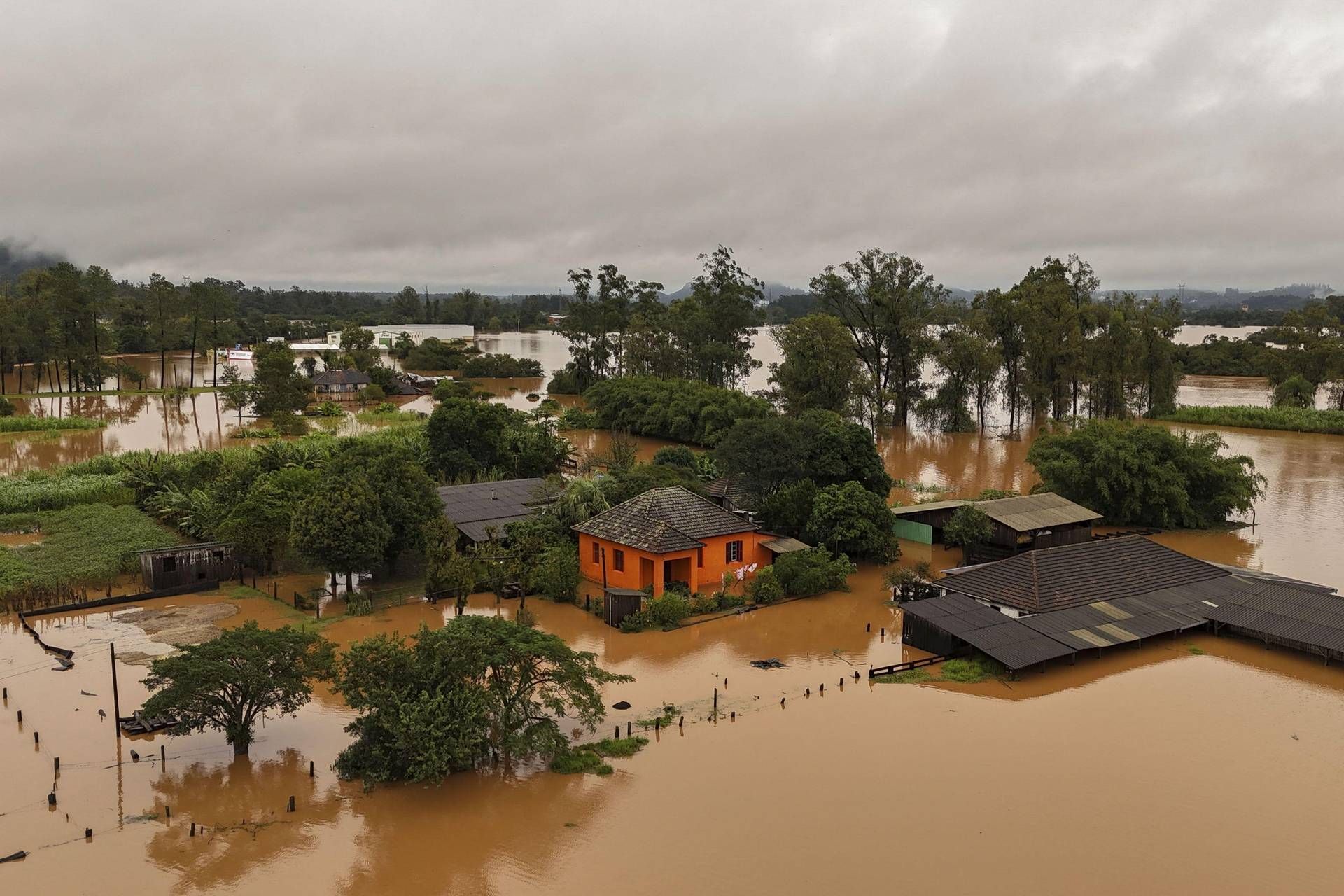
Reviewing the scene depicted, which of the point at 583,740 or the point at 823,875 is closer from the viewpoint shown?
the point at 823,875

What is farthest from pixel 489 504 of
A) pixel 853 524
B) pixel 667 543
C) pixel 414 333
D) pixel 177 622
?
pixel 414 333

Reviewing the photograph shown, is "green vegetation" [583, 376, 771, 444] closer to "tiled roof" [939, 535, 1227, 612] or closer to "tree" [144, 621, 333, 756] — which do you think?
"tiled roof" [939, 535, 1227, 612]

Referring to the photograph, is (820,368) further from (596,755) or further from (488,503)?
(596,755)

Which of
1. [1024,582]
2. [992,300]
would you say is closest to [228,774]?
[1024,582]

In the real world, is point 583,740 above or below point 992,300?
below

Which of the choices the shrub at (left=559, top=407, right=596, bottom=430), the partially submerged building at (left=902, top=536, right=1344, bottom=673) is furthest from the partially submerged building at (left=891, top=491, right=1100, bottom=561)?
the shrub at (left=559, top=407, right=596, bottom=430)

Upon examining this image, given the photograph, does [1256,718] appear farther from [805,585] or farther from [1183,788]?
[805,585]
